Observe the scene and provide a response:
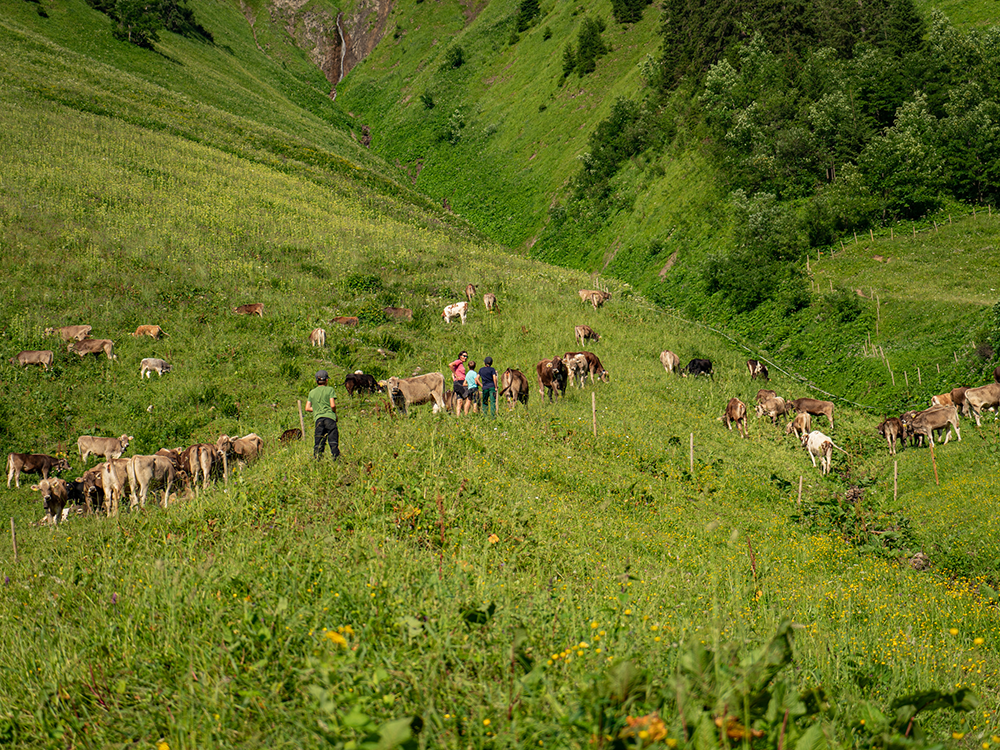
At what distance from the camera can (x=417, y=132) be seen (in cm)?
9781

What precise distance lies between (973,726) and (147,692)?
21.6ft

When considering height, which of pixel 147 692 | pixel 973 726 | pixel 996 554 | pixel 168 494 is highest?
pixel 147 692

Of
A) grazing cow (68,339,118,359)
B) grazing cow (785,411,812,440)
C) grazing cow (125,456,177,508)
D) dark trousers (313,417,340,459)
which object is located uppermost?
dark trousers (313,417,340,459)

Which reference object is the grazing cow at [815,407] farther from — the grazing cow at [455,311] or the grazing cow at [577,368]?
the grazing cow at [455,311]

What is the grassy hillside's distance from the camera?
389 cm

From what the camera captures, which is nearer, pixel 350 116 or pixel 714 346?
pixel 714 346

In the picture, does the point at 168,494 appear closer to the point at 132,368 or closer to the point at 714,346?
the point at 132,368

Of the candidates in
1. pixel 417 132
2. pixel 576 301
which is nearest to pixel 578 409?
pixel 576 301

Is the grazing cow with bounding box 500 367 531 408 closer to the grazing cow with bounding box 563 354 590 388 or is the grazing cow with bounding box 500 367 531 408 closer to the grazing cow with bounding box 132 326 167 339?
the grazing cow with bounding box 563 354 590 388

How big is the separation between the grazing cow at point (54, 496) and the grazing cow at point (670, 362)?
2005 centimetres

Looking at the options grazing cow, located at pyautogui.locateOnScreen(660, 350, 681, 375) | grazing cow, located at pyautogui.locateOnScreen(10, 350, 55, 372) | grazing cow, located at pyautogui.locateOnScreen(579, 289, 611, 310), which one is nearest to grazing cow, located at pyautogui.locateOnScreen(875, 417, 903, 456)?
grazing cow, located at pyautogui.locateOnScreen(660, 350, 681, 375)

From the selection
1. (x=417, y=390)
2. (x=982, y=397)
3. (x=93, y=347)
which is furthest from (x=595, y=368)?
(x=93, y=347)

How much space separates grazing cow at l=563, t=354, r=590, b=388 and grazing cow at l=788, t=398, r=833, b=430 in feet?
26.1

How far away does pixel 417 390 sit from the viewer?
19.0 meters
